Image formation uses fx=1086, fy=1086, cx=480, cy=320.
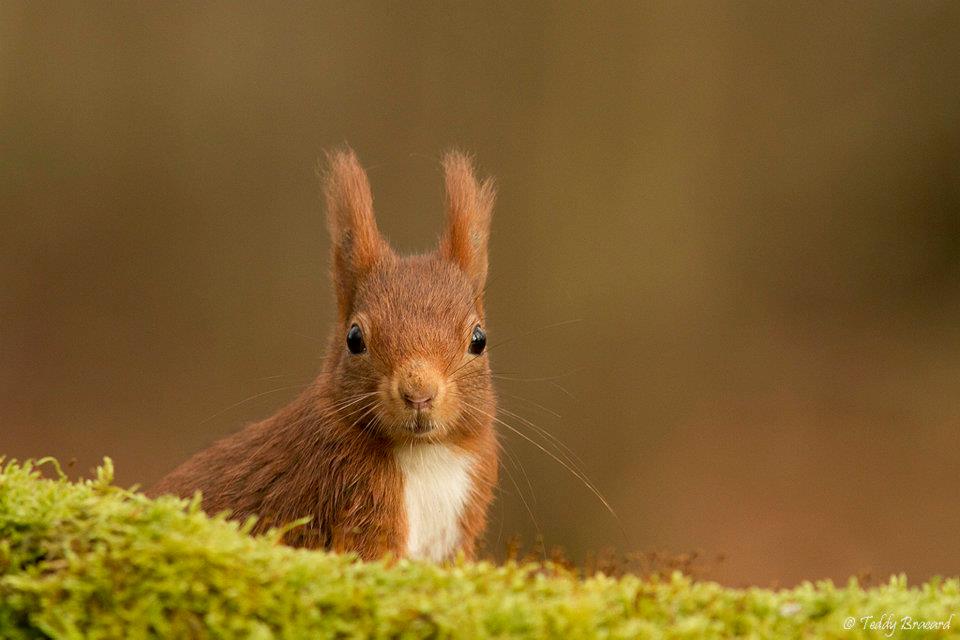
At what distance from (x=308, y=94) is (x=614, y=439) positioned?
4561 mm

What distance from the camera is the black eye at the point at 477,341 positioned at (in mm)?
4451

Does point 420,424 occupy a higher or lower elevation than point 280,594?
higher

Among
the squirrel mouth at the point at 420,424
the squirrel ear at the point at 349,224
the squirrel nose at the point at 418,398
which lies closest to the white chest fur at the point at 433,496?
the squirrel mouth at the point at 420,424

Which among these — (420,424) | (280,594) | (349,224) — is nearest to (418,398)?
(420,424)

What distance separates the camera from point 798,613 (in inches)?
102

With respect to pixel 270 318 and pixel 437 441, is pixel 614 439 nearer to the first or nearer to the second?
pixel 270 318

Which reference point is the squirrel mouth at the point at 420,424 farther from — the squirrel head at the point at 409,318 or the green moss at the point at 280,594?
the green moss at the point at 280,594

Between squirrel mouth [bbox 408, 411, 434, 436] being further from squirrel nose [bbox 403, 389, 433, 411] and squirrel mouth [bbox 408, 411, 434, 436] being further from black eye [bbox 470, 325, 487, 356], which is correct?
black eye [bbox 470, 325, 487, 356]

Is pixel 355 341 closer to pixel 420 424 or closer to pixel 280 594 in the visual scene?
pixel 420 424

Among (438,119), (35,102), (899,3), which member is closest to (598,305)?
(438,119)

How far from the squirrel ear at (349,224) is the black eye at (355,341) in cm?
25

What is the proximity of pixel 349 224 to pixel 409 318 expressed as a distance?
61 cm

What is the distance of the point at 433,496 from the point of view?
4.25 m

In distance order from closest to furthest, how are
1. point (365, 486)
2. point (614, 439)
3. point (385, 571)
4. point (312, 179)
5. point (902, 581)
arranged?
point (385, 571) < point (902, 581) < point (365, 486) < point (614, 439) < point (312, 179)
